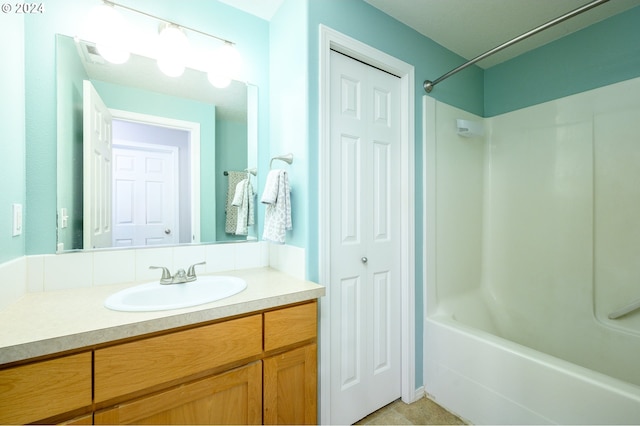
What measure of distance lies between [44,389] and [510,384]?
189 cm

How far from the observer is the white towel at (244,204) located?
1554mm

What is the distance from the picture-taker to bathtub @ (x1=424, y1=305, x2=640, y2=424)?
106cm

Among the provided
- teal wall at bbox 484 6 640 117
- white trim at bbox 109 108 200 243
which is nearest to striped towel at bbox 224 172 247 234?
white trim at bbox 109 108 200 243

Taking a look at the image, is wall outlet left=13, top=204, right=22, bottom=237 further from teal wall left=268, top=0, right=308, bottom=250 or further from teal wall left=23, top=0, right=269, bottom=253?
teal wall left=268, top=0, right=308, bottom=250

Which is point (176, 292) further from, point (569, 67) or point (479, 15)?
point (569, 67)

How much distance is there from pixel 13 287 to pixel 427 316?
2.08 metres

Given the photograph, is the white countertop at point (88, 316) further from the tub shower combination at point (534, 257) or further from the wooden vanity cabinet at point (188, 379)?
the tub shower combination at point (534, 257)

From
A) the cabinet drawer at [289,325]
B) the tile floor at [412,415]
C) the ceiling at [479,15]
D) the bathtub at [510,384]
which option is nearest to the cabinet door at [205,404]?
the cabinet drawer at [289,325]

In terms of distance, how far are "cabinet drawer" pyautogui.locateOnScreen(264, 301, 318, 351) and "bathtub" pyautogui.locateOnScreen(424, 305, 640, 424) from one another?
3.32ft

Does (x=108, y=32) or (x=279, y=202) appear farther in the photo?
(x=279, y=202)

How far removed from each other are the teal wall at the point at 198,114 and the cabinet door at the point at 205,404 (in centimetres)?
75

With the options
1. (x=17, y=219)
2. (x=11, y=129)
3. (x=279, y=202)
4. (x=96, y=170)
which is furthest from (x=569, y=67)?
(x=17, y=219)

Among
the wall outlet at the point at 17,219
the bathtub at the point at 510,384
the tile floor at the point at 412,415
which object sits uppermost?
the wall outlet at the point at 17,219

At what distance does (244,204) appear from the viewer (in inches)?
62.1
